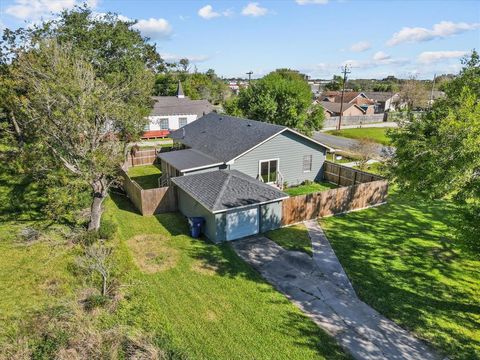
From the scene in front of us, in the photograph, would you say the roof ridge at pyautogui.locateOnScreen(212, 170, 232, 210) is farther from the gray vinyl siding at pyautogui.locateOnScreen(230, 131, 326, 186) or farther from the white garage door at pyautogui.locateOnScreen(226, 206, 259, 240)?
the gray vinyl siding at pyautogui.locateOnScreen(230, 131, 326, 186)

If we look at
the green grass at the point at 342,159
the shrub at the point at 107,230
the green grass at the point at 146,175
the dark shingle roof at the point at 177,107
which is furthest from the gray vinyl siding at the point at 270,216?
the dark shingle roof at the point at 177,107

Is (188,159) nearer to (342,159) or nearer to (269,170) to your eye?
(269,170)

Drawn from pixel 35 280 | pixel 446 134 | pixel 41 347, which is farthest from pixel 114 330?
pixel 446 134

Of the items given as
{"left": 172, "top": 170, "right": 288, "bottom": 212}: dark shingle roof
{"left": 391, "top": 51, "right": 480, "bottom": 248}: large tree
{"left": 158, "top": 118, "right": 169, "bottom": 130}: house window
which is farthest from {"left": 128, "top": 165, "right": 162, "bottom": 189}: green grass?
{"left": 391, "top": 51, "right": 480, "bottom": 248}: large tree

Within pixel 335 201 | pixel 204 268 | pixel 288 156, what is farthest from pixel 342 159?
pixel 204 268

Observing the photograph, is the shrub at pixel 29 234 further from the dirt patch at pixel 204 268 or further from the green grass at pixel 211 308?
the dirt patch at pixel 204 268
